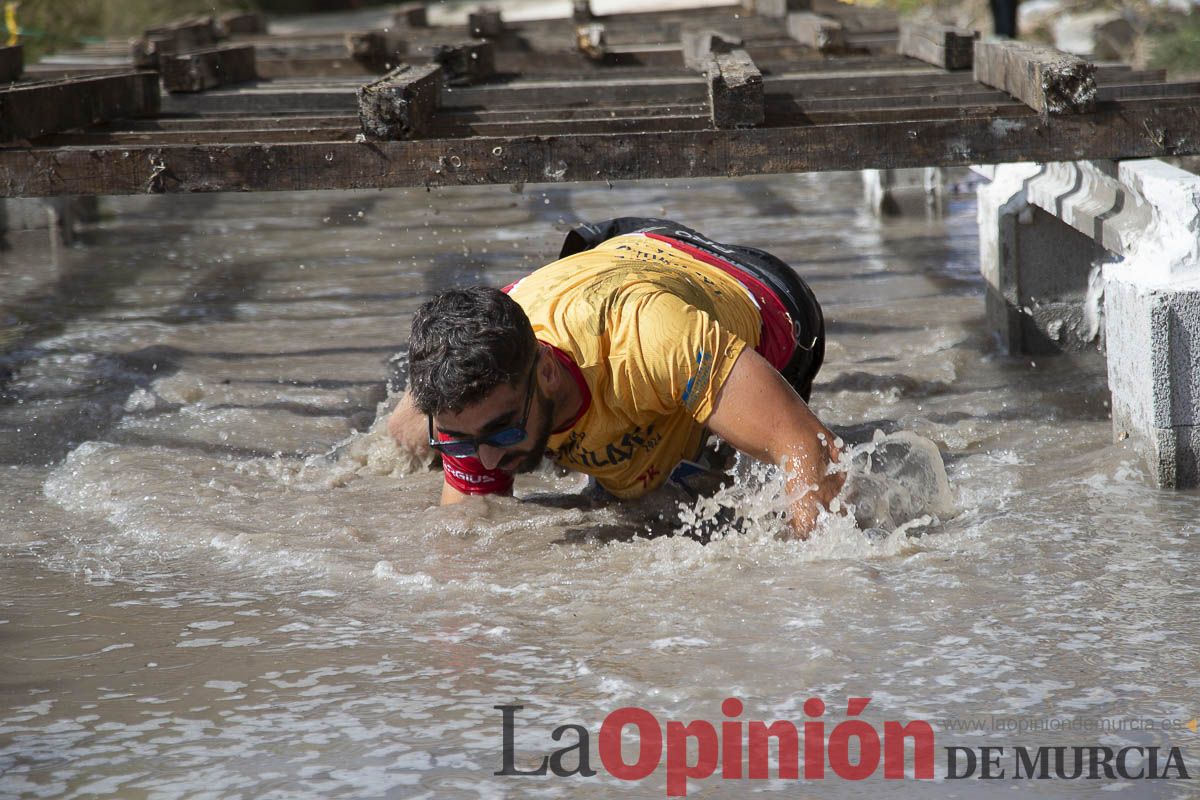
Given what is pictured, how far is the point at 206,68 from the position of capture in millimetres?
6422

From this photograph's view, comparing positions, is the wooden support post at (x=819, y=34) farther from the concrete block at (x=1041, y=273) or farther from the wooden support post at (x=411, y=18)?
the wooden support post at (x=411, y=18)

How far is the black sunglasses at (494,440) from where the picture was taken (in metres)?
3.28

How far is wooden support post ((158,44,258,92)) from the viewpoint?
20.2 ft

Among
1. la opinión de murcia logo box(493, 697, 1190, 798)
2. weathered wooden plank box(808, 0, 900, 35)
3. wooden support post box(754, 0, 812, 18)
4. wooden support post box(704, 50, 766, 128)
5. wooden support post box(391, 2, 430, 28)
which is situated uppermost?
wooden support post box(391, 2, 430, 28)

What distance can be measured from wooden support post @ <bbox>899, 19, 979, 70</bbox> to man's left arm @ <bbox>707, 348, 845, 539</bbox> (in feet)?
10.2

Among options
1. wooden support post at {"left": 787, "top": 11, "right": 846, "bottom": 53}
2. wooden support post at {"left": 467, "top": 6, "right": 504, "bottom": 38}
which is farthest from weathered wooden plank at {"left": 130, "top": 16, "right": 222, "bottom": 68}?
wooden support post at {"left": 787, "top": 11, "right": 846, "bottom": 53}

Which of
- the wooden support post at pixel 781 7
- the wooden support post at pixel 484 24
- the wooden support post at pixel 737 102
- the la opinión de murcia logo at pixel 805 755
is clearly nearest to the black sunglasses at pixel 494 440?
the la opinión de murcia logo at pixel 805 755

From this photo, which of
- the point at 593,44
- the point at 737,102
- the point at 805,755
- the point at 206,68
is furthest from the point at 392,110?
the point at 593,44

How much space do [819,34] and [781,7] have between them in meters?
1.99

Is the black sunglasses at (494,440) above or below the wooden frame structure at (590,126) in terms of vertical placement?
below

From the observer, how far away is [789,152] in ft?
13.6

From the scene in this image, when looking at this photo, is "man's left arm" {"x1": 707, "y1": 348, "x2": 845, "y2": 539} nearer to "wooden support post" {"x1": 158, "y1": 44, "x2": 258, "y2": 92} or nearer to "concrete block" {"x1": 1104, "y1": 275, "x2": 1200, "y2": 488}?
"concrete block" {"x1": 1104, "y1": 275, "x2": 1200, "y2": 488}

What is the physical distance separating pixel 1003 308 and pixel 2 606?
409 centimetres

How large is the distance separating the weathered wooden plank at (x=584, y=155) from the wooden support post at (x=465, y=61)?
1.92 metres
